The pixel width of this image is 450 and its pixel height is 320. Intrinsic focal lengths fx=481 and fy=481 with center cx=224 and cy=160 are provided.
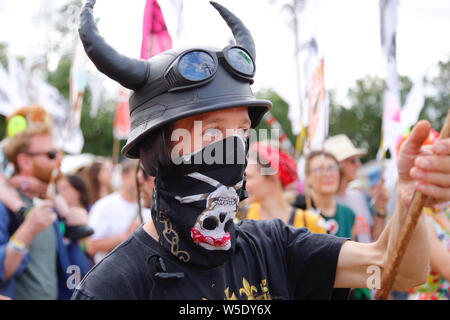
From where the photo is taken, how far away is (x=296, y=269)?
7.11 feet

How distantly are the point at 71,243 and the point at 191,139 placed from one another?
3020mm

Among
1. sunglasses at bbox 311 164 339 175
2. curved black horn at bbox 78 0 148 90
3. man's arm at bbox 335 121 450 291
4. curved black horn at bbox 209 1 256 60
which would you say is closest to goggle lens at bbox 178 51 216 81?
curved black horn at bbox 78 0 148 90

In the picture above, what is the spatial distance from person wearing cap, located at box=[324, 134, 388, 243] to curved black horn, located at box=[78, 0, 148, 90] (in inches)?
157

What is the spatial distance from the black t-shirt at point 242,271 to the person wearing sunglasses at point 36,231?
1794mm

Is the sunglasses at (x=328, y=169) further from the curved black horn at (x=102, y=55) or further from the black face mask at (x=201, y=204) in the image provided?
the curved black horn at (x=102, y=55)

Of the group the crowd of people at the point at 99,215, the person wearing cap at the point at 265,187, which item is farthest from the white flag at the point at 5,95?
the person wearing cap at the point at 265,187

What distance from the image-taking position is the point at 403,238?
1821mm

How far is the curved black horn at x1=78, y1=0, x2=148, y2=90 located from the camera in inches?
71.9

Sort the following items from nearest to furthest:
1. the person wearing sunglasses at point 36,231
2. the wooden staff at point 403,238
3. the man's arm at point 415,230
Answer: the man's arm at point 415,230, the wooden staff at point 403,238, the person wearing sunglasses at point 36,231

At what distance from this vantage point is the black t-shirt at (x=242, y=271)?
5.94 ft

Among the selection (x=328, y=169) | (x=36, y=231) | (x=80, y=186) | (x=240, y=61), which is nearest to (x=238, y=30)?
(x=240, y=61)

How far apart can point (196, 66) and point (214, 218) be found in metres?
0.62

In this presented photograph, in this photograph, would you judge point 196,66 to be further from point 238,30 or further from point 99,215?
point 99,215
